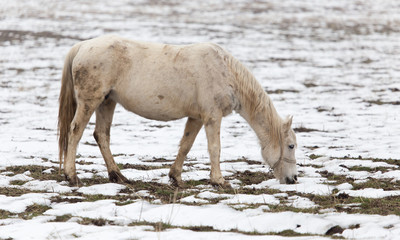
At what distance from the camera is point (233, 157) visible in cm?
920

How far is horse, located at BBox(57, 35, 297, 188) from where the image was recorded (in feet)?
23.1

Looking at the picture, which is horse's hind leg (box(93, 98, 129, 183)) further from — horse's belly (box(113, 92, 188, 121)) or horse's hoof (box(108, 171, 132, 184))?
horse's belly (box(113, 92, 188, 121))

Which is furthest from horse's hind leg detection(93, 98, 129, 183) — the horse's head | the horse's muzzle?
the horse's muzzle

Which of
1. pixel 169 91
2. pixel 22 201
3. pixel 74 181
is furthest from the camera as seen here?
pixel 169 91

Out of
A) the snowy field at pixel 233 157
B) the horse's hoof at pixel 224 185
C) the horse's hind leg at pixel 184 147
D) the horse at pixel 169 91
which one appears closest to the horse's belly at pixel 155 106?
the horse at pixel 169 91

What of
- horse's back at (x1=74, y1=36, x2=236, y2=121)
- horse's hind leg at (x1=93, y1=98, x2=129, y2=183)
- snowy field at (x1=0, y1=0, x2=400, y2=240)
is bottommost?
snowy field at (x1=0, y1=0, x2=400, y2=240)

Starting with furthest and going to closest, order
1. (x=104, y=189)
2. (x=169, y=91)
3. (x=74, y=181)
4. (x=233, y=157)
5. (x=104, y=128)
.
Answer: (x=233, y=157) → (x=104, y=128) → (x=169, y=91) → (x=74, y=181) → (x=104, y=189)

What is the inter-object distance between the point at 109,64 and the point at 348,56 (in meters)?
17.4

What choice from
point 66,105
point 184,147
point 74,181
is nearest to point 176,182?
point 184,147

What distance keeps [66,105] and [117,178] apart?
50.4 inches

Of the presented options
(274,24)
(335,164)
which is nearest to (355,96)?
(335,164)

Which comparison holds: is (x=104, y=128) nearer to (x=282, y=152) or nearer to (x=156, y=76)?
(x=156, y=76)

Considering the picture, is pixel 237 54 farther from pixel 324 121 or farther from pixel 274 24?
pixel 324 121

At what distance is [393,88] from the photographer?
628 inches
